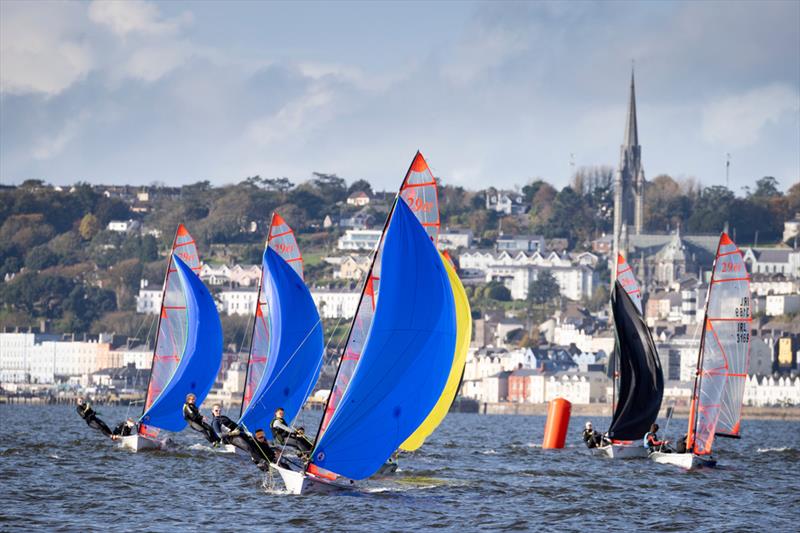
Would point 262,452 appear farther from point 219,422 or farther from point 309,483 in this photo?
point 219,422

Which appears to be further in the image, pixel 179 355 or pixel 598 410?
pixel 598 410

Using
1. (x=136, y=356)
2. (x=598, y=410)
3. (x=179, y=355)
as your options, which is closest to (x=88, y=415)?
(x=179, y=355)

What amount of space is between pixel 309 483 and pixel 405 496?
8.94 ft

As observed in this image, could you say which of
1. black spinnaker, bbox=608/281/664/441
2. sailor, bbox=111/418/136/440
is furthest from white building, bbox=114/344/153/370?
sailor, bbox=111/418/136/440

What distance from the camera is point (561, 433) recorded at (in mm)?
54000

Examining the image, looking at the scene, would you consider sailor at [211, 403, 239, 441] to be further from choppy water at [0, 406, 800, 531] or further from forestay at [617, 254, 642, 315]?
forestay at [617, 254, 642, 315]

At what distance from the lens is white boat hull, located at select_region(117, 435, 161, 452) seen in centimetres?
4312

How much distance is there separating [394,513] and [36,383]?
153002 mm

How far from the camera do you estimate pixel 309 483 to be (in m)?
31.0

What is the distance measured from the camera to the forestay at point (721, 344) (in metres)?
42.5

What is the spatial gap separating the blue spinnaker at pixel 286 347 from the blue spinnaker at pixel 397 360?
25.9 ft

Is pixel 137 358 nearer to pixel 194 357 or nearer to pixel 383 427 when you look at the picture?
pixel 194 357

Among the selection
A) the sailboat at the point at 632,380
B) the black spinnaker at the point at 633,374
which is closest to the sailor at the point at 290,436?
the sailboat at the point at 632,380

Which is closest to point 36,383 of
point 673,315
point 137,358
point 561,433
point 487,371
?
point 137,358
